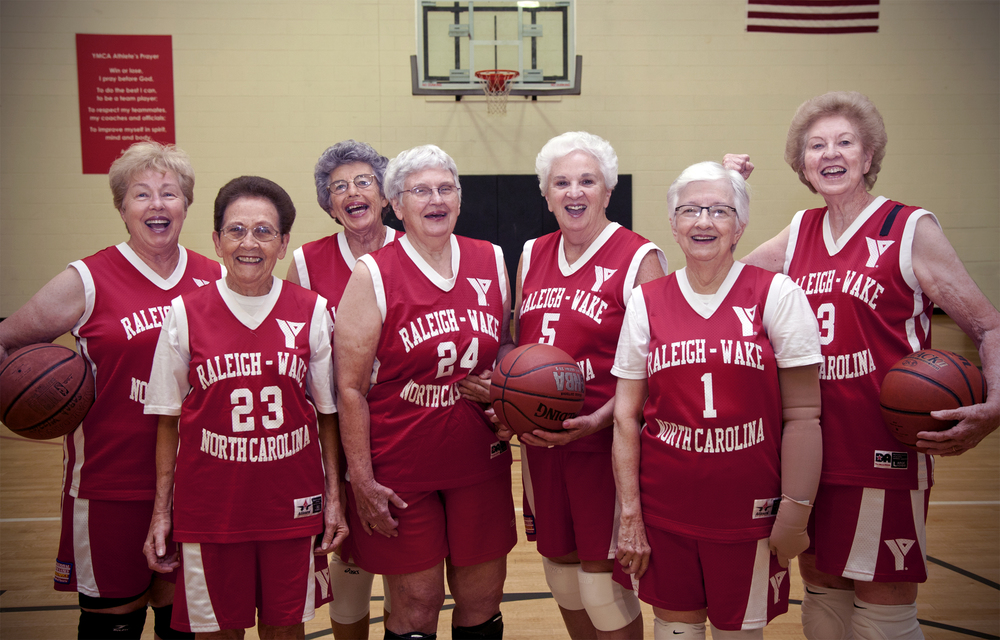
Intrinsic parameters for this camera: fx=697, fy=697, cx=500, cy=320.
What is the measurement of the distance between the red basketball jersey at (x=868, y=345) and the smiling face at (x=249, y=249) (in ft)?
5.63

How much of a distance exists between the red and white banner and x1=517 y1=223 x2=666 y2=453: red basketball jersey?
8001 mm

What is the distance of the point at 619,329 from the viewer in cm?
230

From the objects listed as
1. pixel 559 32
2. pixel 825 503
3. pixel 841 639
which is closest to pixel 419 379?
pixel 825 503

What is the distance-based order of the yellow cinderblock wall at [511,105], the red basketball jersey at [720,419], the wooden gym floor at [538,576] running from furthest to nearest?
the yellow cinderblock wall at [511,105], the wooden gym floor at [538,576], the red basketball jersey at [720,419]

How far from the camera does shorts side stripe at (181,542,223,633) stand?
1979mm

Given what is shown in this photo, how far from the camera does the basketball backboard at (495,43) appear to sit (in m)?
8.27

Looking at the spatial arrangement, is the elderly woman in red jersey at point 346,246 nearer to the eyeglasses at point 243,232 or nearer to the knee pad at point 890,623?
the eyeglasses at point 243,232

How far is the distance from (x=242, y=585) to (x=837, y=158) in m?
2.27

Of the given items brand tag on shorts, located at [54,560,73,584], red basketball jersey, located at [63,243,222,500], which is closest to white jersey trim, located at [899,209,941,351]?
red basketball jersey, located at [63,243,222,500]

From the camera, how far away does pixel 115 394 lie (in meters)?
2.23

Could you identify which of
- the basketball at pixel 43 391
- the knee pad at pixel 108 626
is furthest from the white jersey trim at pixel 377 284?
the knee pad at pixel 108 626

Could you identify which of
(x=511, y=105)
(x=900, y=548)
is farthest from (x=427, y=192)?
(x=511, y=105)

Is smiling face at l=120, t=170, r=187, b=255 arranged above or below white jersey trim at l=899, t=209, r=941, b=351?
above

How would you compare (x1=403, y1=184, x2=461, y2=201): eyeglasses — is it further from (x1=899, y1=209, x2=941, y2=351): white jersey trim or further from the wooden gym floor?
the wooden gym floor
